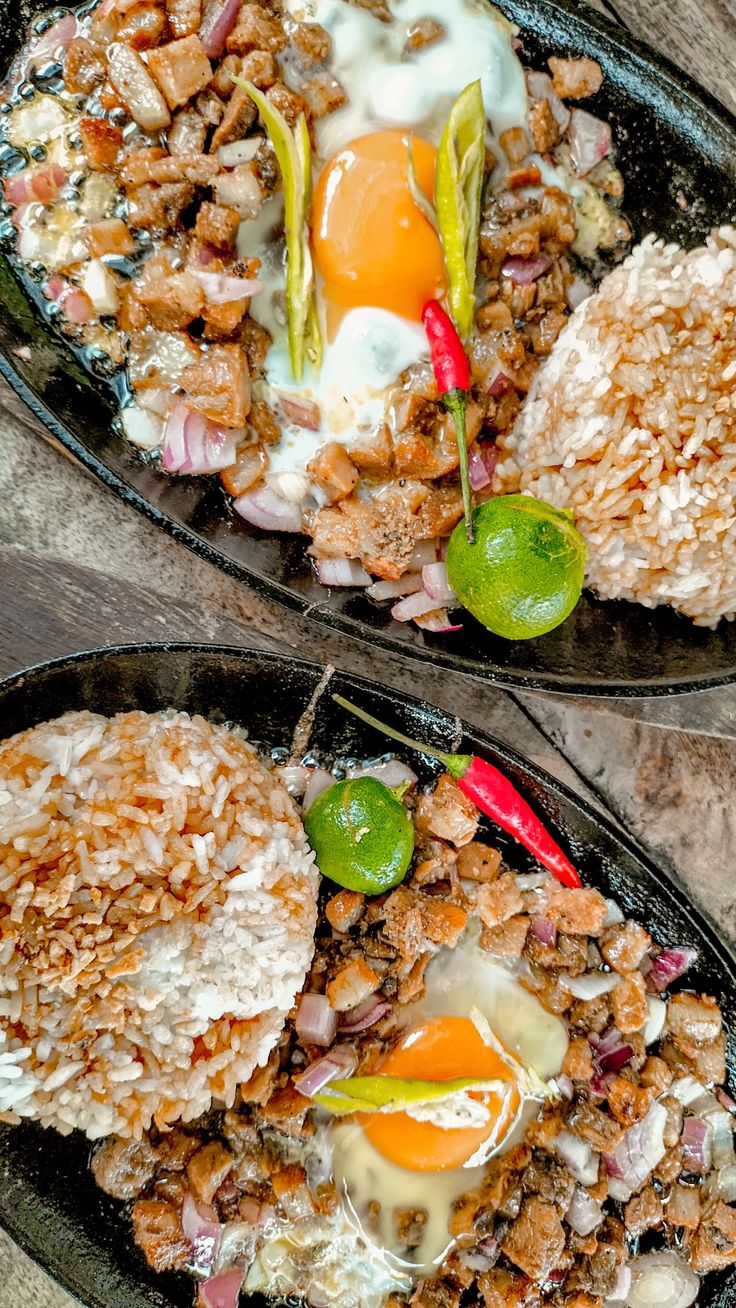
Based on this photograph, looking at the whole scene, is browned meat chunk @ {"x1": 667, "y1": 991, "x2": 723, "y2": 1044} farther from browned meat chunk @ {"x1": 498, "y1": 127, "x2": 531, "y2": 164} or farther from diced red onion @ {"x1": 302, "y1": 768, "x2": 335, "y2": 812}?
browned meat chunk @ {"x1": 498, "y1": 127, "x2": 531, "y2": 164}

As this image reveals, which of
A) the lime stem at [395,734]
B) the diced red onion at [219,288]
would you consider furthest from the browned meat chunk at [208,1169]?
the diced red onion at [219,288]

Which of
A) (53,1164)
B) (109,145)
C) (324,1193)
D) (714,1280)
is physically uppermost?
(109,145)

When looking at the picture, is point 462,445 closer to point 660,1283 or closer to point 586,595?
point 586,595

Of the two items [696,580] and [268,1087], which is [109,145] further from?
[268,1087]

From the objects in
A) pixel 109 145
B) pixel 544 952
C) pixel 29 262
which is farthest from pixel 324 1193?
pixel 109 145

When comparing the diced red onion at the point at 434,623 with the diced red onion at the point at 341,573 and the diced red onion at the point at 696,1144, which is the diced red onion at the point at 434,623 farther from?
the diced red onion at the point at 696,1144

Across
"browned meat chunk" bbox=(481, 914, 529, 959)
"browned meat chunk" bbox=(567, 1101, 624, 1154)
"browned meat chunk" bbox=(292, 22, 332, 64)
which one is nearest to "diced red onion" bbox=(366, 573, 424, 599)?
"browned meat chunk" bbox=(481, 914, 529, 959)
